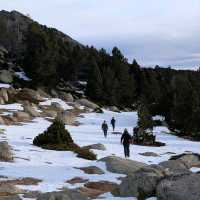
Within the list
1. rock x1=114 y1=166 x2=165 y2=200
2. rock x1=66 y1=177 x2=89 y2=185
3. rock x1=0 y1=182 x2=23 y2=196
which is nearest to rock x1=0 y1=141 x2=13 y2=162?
rock x1=66 y1=177 x2=89 y2=185

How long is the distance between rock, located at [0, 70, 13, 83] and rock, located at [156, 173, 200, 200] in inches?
2899

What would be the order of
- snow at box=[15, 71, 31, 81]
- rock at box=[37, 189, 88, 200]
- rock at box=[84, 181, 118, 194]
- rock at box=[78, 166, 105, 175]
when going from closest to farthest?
rock at box=[37, 189, 88, 200] → rock at box=[84, 181, 118, 194] → rock at box=[78, 166, 105, 175] → snow at box=[15, 71, 31, 81]

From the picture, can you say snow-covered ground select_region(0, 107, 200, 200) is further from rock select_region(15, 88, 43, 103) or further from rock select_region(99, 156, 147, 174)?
rock select_region(15, 88, 43, 103)

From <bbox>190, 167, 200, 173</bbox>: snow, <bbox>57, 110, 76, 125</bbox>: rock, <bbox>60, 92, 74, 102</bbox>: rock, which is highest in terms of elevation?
<bbox>60, 92, 74, 102</bbox>: rock

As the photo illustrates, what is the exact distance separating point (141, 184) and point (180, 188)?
272cm

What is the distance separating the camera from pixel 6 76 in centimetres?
9119

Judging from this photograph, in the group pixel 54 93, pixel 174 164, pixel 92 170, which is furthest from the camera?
pixel 54 93

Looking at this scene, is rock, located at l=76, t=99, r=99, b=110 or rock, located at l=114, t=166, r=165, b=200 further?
rock, located at l=76, t=99, r=99, b=110

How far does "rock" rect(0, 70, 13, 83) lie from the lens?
90.1 meters

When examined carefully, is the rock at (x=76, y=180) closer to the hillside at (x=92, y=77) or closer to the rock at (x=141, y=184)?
the rock at (x=141, y=184)

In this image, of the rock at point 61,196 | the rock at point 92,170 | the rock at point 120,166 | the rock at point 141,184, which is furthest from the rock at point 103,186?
the rock at point 61,196

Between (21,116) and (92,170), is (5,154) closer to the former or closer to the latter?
(92,170)

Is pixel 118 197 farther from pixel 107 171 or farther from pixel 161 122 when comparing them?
pixel 161 122

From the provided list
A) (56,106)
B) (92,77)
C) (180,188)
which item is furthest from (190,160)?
(92,77)
